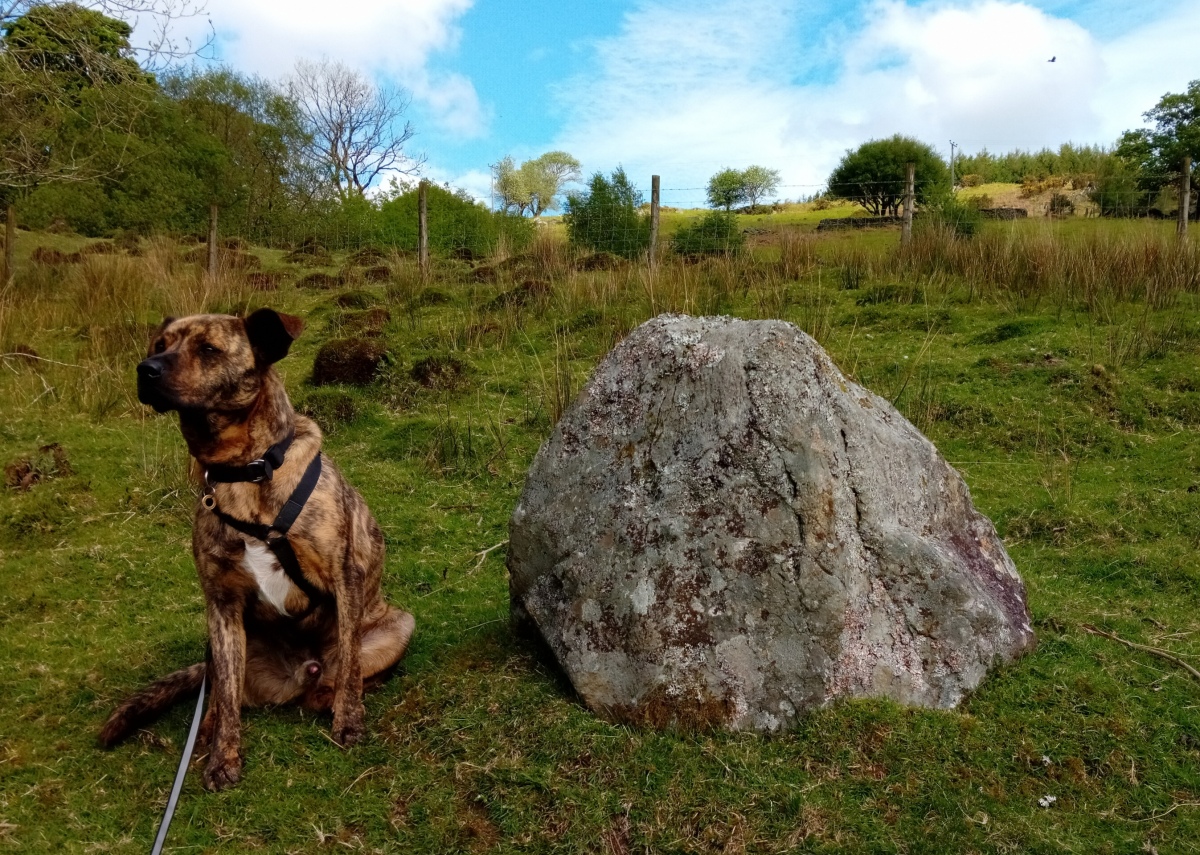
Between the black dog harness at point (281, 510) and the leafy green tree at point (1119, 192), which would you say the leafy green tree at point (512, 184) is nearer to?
the leafy green tree at point (1119, 192)

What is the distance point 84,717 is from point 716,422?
375 centimetres

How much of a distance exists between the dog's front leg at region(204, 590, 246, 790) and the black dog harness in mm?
331

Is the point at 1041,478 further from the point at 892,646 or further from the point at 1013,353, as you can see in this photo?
the point at 892,646

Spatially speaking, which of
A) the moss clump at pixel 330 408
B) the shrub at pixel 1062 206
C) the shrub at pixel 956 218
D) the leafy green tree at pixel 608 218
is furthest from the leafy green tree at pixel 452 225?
the shrub at pixel 1062 206

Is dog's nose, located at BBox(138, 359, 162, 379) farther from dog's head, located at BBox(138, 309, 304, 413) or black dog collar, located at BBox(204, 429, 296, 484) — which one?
black dog collar, located at BBox(204, 429, 296, 484)

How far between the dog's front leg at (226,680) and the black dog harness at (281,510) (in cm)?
33

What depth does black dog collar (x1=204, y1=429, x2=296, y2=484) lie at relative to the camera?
402 cm

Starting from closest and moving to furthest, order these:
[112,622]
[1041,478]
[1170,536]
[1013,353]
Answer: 1. [112,622]
2. [1170,536]
3. [1041,478]
4. [1013,353]

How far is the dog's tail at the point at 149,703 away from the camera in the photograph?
172 inches

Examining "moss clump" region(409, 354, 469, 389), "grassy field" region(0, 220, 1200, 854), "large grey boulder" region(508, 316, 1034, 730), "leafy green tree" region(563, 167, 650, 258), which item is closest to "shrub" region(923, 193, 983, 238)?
"grassy field" region(0, 220, 1200, 854)

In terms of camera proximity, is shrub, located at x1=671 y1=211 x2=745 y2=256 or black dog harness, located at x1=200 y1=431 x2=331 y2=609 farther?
shrub, located at x1=671 y1=211 x2=745 y2=256

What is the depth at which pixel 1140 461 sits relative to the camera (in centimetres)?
834

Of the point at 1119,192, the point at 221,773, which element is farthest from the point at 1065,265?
the point at 221,773

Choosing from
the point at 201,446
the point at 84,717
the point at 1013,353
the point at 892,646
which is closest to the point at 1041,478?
the point at 1013,353
